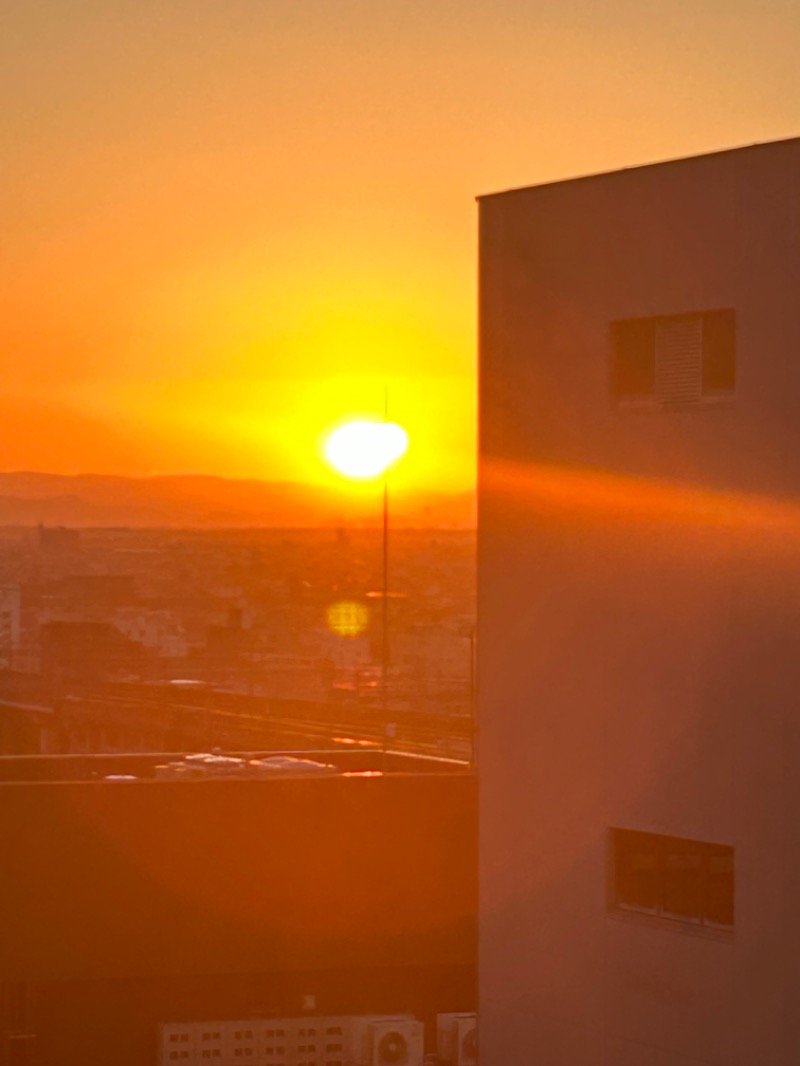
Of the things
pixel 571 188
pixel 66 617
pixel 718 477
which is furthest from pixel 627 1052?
pixel 66 617

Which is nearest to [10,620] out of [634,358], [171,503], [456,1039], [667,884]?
[171,503]

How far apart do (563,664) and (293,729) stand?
18852mm

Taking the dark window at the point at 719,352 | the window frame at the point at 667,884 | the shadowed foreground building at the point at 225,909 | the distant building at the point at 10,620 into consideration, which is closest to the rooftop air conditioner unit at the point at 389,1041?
the shadowed foreground building at the point at 225,909

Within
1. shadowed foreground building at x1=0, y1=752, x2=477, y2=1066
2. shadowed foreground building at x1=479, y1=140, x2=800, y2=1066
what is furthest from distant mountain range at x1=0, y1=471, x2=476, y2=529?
shadowed foreground building at x1=479, y1=140, x2=800, y2=1066

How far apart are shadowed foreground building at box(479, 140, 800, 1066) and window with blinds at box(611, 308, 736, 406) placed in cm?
2

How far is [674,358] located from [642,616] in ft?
5.22

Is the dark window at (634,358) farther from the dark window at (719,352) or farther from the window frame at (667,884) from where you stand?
the window frame at (667,884)

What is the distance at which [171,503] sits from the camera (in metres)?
31.6

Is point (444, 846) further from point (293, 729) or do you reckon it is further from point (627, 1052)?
point (293, 729)

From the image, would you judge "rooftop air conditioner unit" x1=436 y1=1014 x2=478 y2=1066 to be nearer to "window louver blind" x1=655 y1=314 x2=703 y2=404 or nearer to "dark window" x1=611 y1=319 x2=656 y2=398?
"dark window" x1=611 y1=319 x2=656 y2=398

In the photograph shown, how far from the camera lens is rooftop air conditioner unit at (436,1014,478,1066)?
1716 centimetres

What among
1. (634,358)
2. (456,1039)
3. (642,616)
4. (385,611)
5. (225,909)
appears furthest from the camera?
(385,611)

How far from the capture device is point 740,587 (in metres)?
10.1

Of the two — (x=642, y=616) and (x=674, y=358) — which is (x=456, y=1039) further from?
(x=674, y=358)
